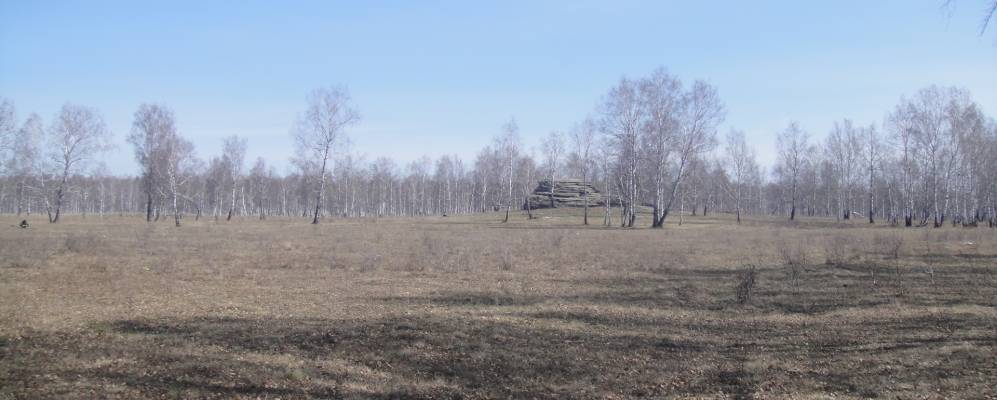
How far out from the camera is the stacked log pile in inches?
3342

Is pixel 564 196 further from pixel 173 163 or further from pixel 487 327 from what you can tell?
pixel 487 327

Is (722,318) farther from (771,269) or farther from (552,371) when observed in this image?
(771,269)

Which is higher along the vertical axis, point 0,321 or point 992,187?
point 992,187

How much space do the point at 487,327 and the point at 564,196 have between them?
7951 centimetres

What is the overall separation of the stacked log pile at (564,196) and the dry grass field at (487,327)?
63513 mm

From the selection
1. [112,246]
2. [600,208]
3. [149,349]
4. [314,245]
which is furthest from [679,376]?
[600,208]

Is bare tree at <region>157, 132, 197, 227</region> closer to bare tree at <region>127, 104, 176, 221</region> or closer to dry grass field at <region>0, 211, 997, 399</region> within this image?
bare tree at <region>127, 104, 176, 221</region>

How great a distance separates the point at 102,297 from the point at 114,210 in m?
123

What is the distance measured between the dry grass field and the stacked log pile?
63.5 m

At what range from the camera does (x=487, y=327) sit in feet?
32.7

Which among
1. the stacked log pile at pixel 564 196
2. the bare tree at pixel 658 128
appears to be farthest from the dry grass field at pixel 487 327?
the stacked log pile at pixel 564 196

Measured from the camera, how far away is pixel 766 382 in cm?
693

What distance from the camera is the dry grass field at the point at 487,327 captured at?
6.75 meters

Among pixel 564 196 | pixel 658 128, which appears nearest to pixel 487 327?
pixel 658 128
